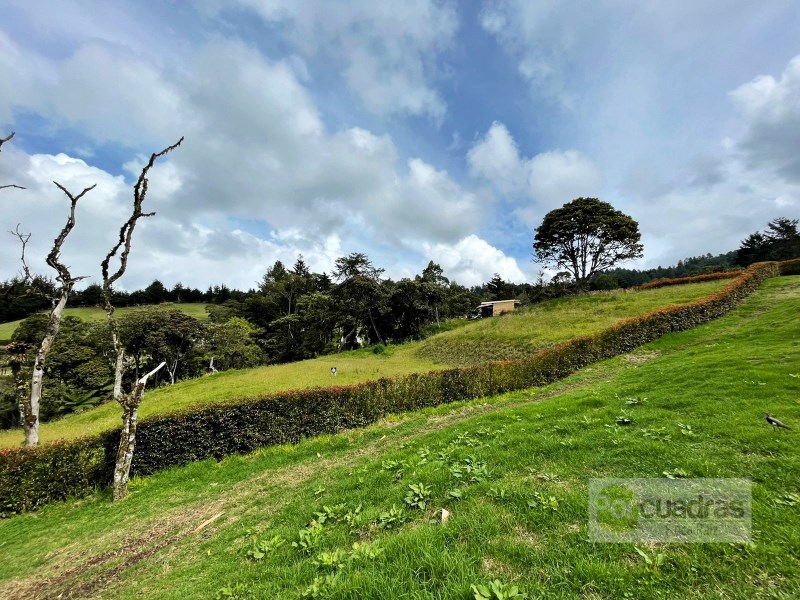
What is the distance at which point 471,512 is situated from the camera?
4.17 m

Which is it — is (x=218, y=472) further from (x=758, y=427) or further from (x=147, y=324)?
(x=147, y=324)

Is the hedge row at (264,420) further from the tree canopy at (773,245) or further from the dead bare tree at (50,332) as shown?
the tree canopy at (773,245)

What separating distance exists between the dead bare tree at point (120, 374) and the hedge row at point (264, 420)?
2.31 ft

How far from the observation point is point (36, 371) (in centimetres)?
1119

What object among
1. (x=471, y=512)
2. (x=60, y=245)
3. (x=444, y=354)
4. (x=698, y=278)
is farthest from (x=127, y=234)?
(x=698, y=278)

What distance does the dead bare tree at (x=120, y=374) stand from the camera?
29.0 ft

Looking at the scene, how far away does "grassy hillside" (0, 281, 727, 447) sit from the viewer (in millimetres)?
21734

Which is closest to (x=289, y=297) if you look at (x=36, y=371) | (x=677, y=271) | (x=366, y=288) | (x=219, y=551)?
(x=366, y=288)

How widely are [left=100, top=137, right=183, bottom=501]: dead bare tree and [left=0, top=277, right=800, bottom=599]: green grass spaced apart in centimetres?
73

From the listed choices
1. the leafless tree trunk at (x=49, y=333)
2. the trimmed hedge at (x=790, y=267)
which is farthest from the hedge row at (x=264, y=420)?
the trimmed hedge at (x=790, y=267)

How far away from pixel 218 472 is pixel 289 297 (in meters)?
53.9

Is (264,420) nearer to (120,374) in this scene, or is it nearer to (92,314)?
(120,374)

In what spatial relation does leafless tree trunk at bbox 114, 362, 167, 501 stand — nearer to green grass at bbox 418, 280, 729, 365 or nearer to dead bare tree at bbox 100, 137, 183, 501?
dead bare tree at bbox 100, 137, 183, 501

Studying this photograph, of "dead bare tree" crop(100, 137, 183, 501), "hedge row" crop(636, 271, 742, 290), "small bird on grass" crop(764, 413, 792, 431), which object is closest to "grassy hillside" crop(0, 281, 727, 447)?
"hedge row" crop(636, 271, 742, 290)
